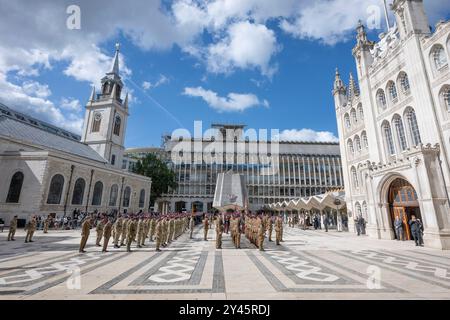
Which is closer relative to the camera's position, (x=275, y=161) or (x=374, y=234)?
(x=374, y=234)

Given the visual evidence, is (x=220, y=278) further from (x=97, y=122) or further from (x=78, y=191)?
(x=97, y=122)

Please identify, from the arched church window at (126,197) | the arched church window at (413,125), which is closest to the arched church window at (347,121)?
Answer: the arched church window at (413,125)

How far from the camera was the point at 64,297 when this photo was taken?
4523mm

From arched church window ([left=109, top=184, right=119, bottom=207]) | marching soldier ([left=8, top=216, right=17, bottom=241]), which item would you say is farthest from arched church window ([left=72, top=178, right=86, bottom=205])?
marching soldier ([left=8, top=216, right=17, bottom=241])

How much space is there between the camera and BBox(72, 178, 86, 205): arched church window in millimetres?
28589

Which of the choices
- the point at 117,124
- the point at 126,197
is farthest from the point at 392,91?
the point at 117,124

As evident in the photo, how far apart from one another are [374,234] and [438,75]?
1305 centimetres

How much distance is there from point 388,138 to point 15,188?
40.3 meters

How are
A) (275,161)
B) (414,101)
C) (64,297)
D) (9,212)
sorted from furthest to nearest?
(275,161)
(9,212)
(414,101)
(64,297)

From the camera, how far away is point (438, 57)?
16.3 meters

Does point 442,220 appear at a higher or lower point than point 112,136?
lower

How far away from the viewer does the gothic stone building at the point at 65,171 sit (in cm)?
2414
